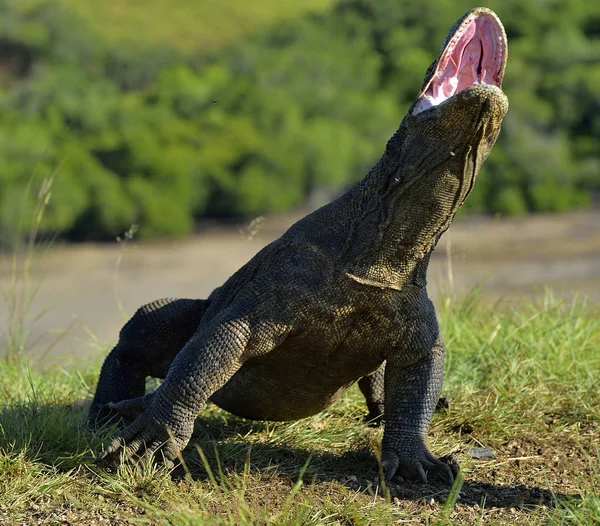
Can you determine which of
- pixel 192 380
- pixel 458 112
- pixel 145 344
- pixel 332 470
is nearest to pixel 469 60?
pixel 458 112

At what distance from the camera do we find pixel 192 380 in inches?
129

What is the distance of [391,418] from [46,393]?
1767 mm

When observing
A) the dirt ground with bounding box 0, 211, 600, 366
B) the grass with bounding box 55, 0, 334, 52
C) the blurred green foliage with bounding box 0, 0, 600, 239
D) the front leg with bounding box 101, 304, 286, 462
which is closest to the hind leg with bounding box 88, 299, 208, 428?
the front leg with bounding box 101, 304, 286, 462

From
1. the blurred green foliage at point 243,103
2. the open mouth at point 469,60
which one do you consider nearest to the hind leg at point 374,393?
the open mouth at point 469,60

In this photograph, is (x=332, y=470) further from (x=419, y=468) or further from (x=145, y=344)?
(x=145, y=344)

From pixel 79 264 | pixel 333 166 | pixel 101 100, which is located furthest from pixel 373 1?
pixel 79 264

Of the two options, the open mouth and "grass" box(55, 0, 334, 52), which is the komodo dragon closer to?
the open mouth

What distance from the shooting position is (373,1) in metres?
29.1

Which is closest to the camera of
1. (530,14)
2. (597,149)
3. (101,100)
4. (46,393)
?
(46,393)

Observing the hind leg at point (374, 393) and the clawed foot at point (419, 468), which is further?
the hind leg at point (374, 393)

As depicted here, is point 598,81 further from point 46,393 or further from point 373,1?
point 46,393

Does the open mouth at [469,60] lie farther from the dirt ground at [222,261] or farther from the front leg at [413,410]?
the dirt ground at [222,261]

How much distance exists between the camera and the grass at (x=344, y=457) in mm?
3146

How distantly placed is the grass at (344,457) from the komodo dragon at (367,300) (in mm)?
181
